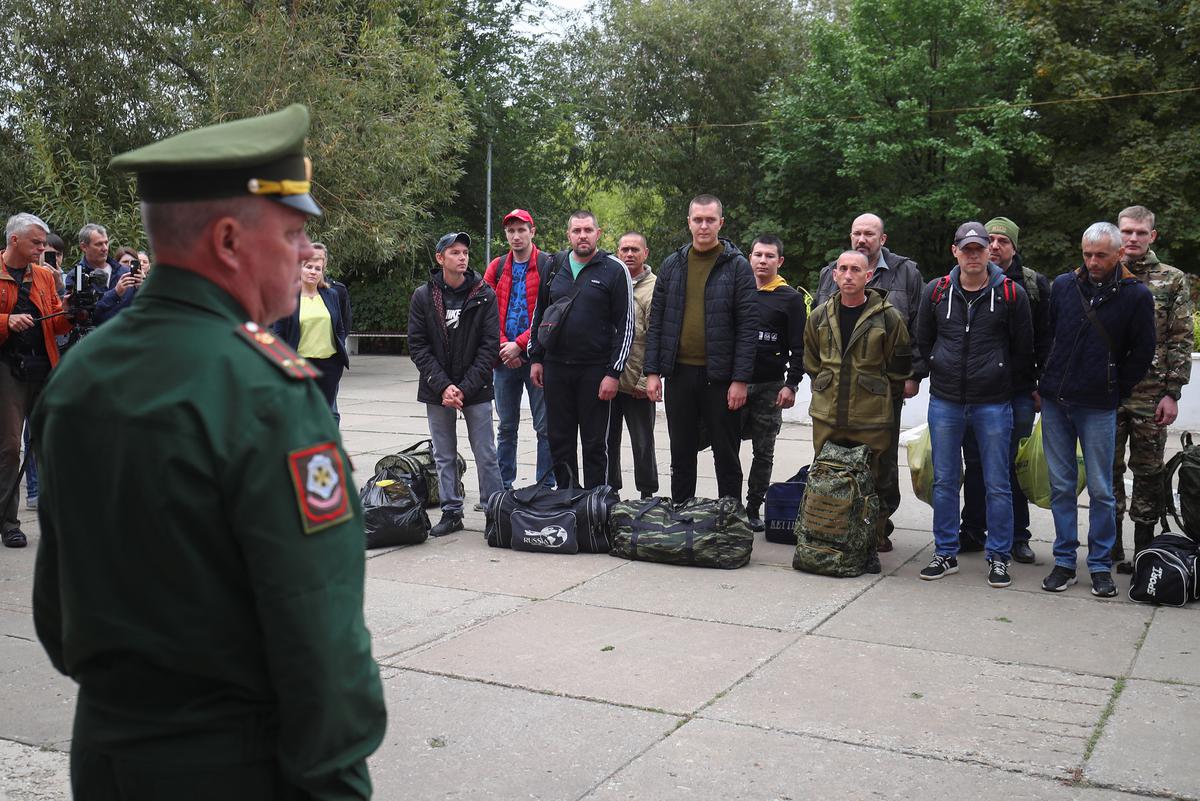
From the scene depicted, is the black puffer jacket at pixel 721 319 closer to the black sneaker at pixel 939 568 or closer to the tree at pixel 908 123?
the black sneaker at pixel 939 568

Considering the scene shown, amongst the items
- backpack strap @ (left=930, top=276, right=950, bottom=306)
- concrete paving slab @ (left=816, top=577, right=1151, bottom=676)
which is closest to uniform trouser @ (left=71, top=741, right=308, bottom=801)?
concrete paving slab @ (left=816, top=577, right=1151, bottom=676)

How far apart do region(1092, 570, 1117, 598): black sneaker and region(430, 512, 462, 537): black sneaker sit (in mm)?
4069

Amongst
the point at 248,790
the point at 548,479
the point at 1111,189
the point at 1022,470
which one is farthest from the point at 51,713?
the point at 1111,189

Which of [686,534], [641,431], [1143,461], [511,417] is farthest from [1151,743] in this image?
[511,417]

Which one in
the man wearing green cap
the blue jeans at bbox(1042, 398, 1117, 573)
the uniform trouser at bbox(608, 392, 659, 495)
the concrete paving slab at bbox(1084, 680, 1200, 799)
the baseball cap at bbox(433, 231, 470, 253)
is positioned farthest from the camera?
the uniform trouser at bbox(608, 392, 659, 495)

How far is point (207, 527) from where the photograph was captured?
173 cm

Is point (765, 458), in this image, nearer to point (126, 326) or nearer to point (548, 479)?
point (548, 479)

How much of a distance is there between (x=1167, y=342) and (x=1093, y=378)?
88cm

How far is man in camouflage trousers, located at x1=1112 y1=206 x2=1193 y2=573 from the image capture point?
22.8ft

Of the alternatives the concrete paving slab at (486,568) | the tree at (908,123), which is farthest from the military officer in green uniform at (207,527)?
the tree at (908,123)

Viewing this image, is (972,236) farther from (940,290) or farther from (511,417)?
(511,417)

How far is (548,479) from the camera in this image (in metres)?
9.10

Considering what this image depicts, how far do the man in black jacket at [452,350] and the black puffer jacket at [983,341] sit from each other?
3.01 meters

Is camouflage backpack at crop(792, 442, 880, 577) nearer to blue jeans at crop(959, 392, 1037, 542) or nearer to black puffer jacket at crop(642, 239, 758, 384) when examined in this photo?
blue jeans at crop(959, 392, 1037, 542)
